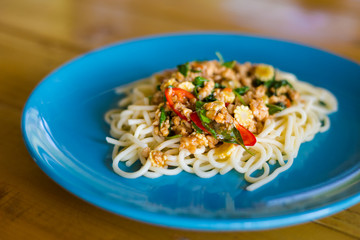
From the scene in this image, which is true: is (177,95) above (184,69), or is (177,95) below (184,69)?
below

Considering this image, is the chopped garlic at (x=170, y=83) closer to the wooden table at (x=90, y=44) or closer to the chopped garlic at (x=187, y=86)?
the chopped garlic at (x=187, y=86)

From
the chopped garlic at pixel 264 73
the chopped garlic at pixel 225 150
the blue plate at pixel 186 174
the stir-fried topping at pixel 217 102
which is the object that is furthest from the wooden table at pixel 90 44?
the chopped garlic at pixel 264 73

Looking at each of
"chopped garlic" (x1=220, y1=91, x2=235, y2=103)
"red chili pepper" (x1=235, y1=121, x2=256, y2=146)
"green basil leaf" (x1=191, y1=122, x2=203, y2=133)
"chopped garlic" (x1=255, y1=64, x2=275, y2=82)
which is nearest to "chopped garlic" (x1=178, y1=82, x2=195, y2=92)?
"chopped garlic" (x1=220, y1=91, x2=235, y2=103)

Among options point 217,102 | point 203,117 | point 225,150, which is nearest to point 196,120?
point 203,117

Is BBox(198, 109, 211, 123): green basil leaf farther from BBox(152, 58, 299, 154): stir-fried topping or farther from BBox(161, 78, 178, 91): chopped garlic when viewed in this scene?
BBox(161, 78, 178, 91): chopped garlic

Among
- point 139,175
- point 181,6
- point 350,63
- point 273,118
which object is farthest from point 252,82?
point 181,6

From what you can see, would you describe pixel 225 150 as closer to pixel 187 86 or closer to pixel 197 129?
pixel 197 129

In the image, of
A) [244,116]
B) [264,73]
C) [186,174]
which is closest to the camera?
[186,174]

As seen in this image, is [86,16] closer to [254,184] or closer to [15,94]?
[15,94]
